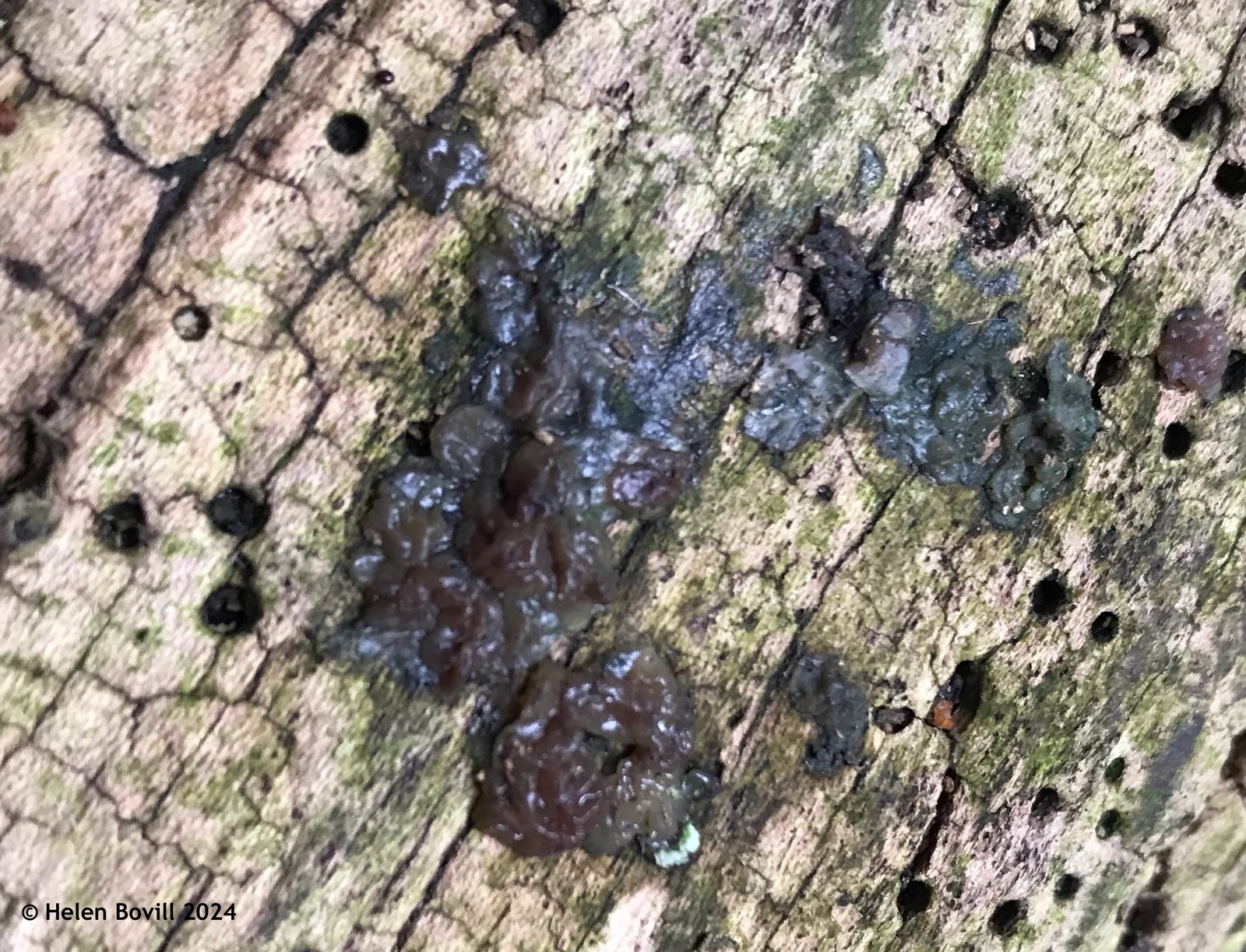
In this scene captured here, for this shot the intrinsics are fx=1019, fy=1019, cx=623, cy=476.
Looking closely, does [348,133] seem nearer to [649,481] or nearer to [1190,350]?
[649,481]

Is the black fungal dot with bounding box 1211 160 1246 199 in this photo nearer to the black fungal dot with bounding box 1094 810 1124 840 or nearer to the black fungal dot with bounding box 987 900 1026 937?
the black fungal dot with bounding box 1094 810 1124 840

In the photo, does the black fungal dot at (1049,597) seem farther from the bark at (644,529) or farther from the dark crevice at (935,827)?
the dark crevice at (935,827)

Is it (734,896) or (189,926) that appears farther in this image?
(734,896)

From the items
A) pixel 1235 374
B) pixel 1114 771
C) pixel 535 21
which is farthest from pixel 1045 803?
pixel 535 21

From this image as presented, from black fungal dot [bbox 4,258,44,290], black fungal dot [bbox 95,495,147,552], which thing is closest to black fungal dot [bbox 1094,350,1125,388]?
black fungal dot [bbox 95,495,147,552]

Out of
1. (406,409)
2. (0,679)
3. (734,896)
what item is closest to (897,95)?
(406,409)

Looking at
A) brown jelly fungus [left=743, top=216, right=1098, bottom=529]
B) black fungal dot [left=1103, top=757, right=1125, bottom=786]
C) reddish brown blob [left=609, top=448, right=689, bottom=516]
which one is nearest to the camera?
reddish brown blob [left=609, top=448, right=689, bottom=516]

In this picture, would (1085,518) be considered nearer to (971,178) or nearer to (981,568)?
(981,568)
